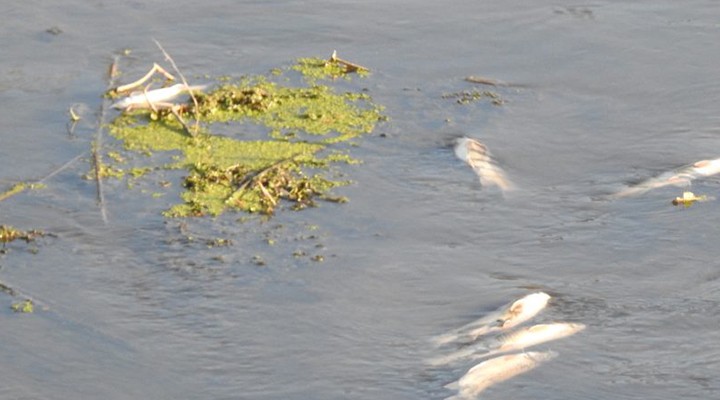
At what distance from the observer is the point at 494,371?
5277 mm

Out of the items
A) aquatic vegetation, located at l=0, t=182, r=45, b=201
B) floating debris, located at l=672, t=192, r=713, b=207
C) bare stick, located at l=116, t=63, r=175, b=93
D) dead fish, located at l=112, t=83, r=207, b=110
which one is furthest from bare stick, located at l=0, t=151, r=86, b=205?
floating debris, located at l=672, t=192, r=713, b=207

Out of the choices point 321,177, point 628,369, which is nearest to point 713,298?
point 628,369

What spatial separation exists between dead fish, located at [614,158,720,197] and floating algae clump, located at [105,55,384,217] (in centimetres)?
154

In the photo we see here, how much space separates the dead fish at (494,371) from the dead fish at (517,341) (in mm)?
73

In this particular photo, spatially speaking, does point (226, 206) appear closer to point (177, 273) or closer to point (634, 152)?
point (177, 273)

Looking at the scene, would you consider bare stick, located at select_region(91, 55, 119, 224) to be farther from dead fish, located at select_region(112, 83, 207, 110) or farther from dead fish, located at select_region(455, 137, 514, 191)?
dead fish, located at select_region(455, 137, 514, 191)

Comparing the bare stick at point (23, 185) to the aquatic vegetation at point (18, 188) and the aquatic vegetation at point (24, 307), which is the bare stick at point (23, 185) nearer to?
the aquatic vegetation at point (18, 188)

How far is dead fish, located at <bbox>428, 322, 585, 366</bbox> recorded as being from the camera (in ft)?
18.0

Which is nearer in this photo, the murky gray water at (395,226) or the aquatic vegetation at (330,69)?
the murky gray water at (395,226)

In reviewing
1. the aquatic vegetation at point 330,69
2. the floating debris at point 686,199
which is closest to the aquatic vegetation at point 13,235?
the aquatic vegetation at point 330,69

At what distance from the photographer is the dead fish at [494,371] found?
5164mm

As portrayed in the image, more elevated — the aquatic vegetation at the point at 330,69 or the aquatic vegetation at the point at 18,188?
the aquatic vegetation at the point at 330,69

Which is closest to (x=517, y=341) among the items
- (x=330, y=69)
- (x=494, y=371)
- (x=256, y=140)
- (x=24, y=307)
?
(x=494, y=371)

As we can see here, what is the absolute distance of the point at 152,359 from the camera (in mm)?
→ 5461
